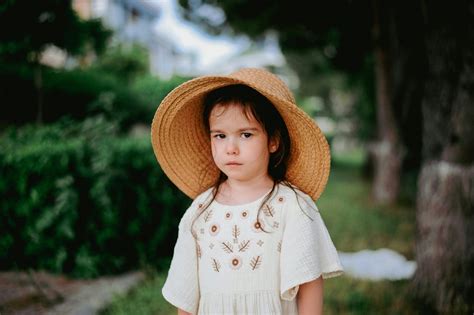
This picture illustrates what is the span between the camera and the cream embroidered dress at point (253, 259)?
1.70 metres

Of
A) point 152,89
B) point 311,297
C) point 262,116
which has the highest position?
point 152,89

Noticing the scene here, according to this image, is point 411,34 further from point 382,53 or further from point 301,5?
point 382,53

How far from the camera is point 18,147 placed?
3801mm

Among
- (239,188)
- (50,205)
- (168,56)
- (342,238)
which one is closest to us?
(239,188)

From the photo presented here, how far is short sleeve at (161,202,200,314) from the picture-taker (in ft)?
5.95

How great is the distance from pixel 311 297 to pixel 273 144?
2.15 ft

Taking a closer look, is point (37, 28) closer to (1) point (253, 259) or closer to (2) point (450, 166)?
(1) point (253, 259)

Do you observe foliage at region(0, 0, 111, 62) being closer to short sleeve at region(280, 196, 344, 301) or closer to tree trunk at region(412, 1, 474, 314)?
short sleeve at region(280, 196, 344, 301)

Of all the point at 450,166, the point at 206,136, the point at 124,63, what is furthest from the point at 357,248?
the point at 124,63

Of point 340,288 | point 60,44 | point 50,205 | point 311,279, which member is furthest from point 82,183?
point 311,279

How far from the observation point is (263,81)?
1767mm

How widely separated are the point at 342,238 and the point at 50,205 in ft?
12.6

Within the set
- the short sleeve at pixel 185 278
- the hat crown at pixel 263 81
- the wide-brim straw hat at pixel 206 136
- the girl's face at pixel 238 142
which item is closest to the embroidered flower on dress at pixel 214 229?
the short sleeve at pixel 185 278

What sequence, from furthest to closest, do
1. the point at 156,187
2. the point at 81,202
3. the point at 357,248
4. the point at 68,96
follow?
the point at 68,96, the point at 357,248, the point at 156,187, the point at 81,202
